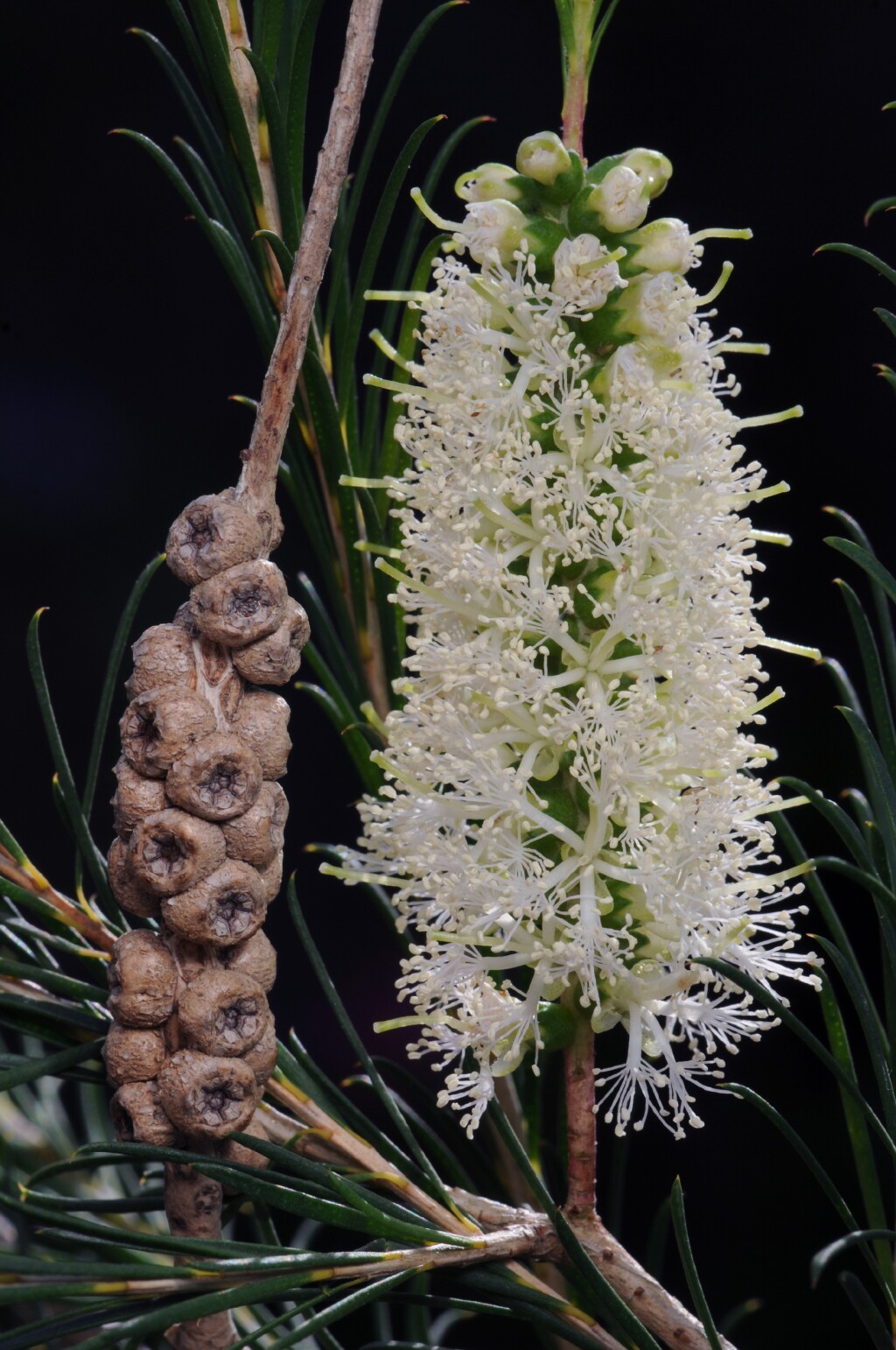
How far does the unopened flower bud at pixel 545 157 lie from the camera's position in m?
0.49

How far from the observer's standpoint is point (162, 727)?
426mm

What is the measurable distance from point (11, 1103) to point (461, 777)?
410 mm

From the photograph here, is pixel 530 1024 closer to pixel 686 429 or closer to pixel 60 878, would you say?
pixel 686 429

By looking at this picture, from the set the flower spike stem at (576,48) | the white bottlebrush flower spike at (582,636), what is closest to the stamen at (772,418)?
the white bottlebrush flower spike at (582,636)

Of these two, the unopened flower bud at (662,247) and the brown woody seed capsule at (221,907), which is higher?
the unopened flower bud at (662,247)

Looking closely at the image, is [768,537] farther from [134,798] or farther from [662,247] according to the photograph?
[134,798]

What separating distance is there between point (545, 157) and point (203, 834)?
11.0 inches

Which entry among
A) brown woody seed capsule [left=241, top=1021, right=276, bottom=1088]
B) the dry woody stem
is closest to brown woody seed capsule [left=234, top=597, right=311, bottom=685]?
the dry woody stem

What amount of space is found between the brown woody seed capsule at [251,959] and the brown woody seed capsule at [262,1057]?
0.06ft

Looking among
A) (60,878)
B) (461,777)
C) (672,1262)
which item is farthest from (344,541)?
(672,1262)

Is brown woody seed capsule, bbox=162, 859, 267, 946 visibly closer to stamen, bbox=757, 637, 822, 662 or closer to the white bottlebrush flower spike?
the white bottlebrush flower spike

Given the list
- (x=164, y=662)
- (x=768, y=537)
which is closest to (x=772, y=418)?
(x=768, y=537)

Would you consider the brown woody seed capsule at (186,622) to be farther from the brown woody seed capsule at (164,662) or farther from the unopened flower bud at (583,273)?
the unopened flower bud at (583,273)

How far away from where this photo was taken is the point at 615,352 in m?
0.51
